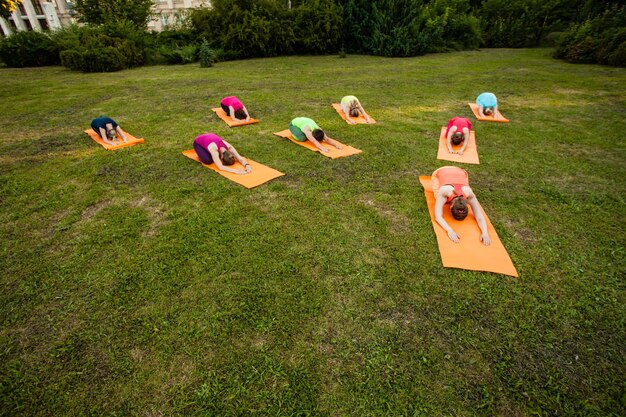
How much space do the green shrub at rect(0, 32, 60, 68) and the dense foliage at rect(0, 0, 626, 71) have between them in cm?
4

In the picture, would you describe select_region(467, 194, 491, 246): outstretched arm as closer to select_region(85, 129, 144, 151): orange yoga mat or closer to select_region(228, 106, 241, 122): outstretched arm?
select_region(228, 106, 241, 122): outstretched arm

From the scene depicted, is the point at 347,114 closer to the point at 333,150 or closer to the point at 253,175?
the point at 333,150

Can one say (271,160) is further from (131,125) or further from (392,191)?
(131,125)

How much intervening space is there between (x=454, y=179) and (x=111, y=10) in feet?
65.4

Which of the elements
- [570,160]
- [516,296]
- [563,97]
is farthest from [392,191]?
[563,97]

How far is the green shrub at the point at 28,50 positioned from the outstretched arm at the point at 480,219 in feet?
65.8

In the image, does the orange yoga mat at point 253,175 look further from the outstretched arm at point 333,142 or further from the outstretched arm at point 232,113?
the outstretched arm at point 232,113

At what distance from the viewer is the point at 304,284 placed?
2775 mm

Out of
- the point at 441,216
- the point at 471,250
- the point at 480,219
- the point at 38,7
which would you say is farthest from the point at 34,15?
the point at 471,250

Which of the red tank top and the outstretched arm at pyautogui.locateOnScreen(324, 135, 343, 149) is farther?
the outstretched arm at pyautogui.locateOnScreen(324, 135, 343, 149)

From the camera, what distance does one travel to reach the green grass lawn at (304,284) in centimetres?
202

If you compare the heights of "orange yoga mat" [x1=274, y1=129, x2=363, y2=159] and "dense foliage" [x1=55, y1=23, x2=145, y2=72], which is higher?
"dense foliage" [x1=55, y1=23, x2=145, y2=72]

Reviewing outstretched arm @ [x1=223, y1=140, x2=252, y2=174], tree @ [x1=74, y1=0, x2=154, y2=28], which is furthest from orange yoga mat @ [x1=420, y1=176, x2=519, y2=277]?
tree @ [x1=74, y1=0, x2=154, y2=28]

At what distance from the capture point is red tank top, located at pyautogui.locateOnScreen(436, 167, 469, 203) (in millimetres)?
3695
